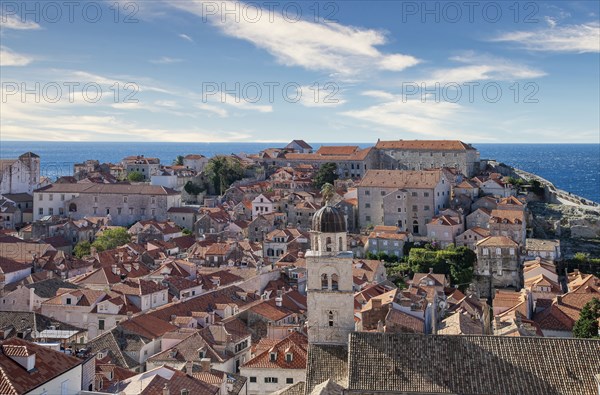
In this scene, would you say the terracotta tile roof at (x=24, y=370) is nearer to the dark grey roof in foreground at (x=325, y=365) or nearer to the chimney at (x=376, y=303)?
the dark grey roof in foreground at (x=325, y=365)

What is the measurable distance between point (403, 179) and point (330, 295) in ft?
145

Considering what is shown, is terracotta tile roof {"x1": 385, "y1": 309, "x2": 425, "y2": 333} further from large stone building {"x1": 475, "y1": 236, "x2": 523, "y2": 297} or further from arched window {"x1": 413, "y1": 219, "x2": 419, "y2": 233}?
arched window {"x1": 413, "y1": 219, "x2": 419, "y2": 233}

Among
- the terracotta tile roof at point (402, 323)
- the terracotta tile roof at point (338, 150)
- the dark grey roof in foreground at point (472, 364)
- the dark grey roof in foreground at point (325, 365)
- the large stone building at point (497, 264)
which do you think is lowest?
the large stone building at point (497, 264)

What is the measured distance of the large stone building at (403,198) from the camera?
63250 mm

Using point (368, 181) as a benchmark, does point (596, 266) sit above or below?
below

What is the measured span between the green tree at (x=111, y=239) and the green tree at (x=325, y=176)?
2557cm

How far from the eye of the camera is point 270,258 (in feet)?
186

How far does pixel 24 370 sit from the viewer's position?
1605 centimetres

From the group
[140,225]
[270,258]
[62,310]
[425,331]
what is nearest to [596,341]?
[425,331]

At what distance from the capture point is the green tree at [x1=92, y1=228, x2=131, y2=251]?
59.6m

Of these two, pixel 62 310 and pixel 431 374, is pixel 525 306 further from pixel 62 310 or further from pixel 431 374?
pixel 62 310

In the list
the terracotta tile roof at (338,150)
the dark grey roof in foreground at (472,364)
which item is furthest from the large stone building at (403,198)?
the dark grey roof in foreground at (472,364)

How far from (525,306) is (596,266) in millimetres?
19589

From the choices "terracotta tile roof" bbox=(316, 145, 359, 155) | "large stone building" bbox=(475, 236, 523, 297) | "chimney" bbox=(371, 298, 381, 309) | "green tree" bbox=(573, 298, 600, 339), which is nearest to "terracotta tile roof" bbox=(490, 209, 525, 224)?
"large stone building" bbox=(475, 236, 523, 297)
